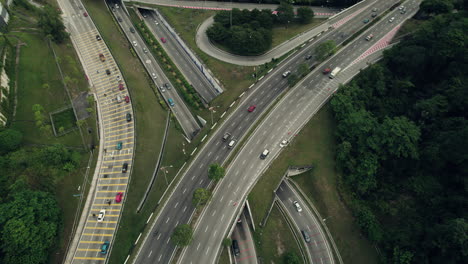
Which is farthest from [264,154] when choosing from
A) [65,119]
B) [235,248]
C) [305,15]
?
[305,15]

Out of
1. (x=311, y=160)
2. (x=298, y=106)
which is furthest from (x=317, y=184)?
(x=298, y=106)

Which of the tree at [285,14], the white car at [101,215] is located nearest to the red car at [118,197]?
the white car at [101,215]

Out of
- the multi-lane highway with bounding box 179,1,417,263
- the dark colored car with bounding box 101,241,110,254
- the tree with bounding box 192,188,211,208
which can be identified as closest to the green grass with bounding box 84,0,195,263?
the dark colored car with bounding box 101,241,110,254

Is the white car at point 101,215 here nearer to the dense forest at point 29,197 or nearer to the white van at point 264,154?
the dense forest at point 29,197

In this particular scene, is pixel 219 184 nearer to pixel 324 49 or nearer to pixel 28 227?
pixel 28 227

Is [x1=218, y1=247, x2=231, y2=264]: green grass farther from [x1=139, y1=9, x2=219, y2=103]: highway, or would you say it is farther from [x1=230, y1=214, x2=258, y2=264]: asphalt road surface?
[x1=139, y1=9, x2=219, y2=103]: highway

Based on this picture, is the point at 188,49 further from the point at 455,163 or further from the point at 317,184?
the point at 455,163
